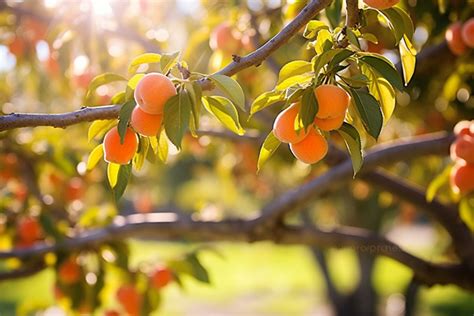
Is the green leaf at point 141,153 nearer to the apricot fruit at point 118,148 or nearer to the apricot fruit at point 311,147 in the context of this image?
the apricot fruit at point 118,148

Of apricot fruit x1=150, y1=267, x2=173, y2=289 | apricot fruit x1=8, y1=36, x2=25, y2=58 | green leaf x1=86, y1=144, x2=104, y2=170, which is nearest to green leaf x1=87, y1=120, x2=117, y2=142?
green leaf x1=86, y1=144, x2=104, y2=170

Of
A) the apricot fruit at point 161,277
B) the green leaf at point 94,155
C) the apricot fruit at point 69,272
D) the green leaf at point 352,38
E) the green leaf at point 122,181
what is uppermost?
the green leaf at point 352,38

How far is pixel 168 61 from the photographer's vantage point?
3.16ft

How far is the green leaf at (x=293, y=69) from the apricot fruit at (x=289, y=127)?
→ 88mm

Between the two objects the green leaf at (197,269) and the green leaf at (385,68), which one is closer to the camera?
the green leaf at (385,68)

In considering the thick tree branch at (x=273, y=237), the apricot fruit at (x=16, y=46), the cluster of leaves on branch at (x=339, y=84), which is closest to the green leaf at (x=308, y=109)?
the cluster of leaves on branch at (x=339, y=84)

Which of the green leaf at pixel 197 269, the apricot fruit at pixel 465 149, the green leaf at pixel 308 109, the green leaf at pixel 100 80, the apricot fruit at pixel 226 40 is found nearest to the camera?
the green leaf at pixel 308 109

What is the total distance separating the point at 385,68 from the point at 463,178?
613 millimetres

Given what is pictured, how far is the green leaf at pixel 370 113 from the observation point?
0.92 metres

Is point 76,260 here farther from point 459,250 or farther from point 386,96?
point 386,96

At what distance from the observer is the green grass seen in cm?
746

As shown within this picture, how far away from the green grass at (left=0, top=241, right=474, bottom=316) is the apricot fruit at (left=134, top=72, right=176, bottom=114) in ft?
15.3

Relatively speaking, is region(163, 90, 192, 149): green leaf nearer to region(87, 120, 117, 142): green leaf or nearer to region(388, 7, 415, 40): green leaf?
region(87, 120, 117, 142): green leaf

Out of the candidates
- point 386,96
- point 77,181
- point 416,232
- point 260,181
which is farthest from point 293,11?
point 416,232
